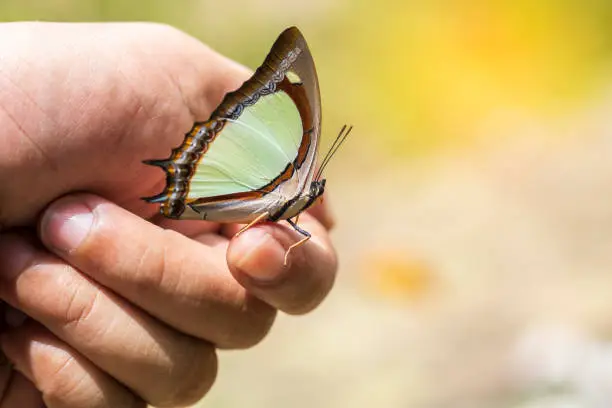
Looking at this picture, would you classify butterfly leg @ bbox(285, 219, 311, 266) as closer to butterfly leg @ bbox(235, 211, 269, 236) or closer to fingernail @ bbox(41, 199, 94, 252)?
butterfly leg @ bbox(235, 211, 269, 236)

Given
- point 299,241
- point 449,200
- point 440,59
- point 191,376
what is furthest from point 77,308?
point 440,59

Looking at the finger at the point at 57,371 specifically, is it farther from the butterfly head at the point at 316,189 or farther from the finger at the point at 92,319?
the butterfly head at the point at 316,189

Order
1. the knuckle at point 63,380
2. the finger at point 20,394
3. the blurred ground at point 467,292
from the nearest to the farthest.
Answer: the knuckle at point 63,380 < the finger at point 20,394 < the blurred ground at point 467,292

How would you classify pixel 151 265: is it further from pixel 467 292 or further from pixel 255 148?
pixel 467 292

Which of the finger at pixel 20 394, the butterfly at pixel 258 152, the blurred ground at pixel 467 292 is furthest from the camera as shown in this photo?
the blurred ground at pixel 467 292

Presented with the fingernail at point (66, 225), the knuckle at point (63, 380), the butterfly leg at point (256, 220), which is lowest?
the knuckle at point (63, 380)

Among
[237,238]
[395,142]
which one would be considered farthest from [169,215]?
[395,142]

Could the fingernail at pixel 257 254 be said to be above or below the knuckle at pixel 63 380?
above

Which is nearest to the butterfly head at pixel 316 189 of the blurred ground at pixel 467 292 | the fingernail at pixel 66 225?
the fingernail at pixel 66 225

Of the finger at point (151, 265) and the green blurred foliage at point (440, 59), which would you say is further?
the green blurred foliage at point (440, 59)
